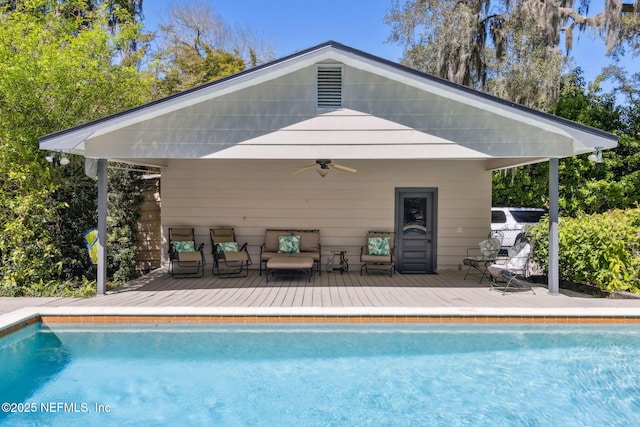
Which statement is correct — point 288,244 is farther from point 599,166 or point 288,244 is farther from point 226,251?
point 599,166

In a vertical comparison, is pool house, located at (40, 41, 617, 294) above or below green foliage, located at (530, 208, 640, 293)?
above

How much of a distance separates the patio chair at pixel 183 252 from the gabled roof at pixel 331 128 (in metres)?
2.60

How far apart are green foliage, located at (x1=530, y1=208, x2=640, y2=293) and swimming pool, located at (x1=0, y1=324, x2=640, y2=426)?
4.75ft

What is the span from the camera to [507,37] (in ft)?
41.0

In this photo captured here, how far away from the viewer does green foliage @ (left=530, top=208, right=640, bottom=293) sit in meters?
6.80

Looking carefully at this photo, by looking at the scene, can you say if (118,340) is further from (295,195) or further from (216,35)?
(216,35)

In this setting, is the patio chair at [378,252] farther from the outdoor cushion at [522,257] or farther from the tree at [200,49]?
the tree at [200,49]

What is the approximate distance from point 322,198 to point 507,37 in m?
7.90

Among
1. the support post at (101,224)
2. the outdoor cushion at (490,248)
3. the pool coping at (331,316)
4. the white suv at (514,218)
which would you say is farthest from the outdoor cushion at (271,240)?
the white suv at (514,218)

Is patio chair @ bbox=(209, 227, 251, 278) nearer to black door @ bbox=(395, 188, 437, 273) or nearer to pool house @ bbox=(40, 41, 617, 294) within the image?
pool house @ bbox=(40, 41, 617, 294)

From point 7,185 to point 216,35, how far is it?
52.0 ft

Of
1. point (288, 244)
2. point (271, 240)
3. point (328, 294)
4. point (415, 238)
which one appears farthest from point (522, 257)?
point (271, 240)

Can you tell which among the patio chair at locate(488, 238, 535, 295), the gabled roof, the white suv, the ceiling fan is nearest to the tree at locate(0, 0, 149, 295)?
the gabled roof

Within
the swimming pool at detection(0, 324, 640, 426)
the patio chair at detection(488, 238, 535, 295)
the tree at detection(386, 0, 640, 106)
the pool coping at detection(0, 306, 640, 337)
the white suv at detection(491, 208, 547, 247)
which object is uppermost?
the tree at detection(386, 0, 640, 106)
